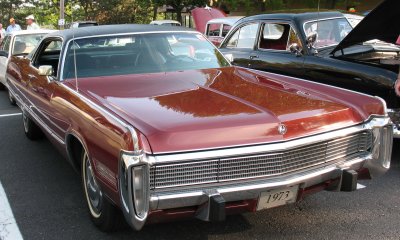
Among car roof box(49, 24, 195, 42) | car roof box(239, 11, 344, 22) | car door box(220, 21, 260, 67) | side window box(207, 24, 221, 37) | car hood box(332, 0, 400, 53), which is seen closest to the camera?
car roof box(49, 24, 195, 42)

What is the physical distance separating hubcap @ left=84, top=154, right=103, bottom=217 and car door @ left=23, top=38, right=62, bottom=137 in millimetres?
837

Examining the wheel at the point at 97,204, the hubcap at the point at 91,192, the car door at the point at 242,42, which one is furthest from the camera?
the car door at the point at 242,42

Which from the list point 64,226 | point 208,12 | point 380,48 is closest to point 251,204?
point 64,226

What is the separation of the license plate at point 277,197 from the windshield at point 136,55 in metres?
1.95

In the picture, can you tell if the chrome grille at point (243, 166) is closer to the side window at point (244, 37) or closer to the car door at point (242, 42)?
the car door at point (242, 42)

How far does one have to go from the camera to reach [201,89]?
12.4 ft

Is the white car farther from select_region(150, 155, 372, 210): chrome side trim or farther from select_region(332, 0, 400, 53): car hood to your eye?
select_region(150, 155, 372, 210): chrome side trim

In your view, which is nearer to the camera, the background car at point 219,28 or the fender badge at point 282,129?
the fender badge at point 282,129

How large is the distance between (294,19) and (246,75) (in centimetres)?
246

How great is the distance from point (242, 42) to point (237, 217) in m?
4.31

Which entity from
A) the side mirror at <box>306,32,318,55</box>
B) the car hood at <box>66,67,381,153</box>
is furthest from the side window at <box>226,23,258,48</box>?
the car hood at <box>66,67,381,153</box>

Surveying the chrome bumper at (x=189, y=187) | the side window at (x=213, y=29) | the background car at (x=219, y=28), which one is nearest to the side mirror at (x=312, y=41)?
the chrome bumper at (x=189, y=187)

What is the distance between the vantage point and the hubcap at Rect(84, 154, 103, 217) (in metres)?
3.55

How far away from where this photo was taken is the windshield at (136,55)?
14.6 ft
